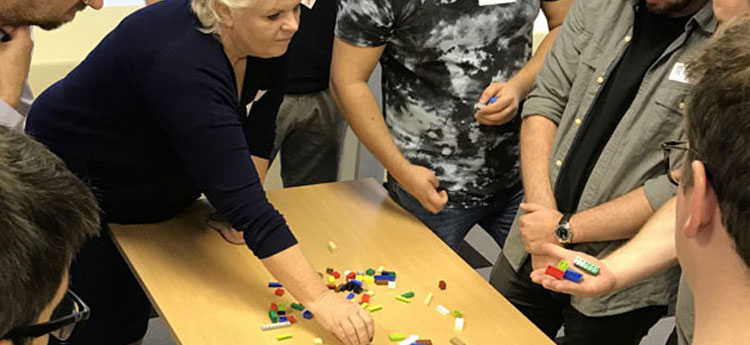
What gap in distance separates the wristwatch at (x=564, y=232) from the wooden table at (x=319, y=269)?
0.71 feet

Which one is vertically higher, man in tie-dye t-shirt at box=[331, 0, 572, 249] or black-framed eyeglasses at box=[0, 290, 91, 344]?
black-framed eyeglasses at box=[0, 290, 91, 344]

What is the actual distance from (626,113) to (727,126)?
102 centimetres

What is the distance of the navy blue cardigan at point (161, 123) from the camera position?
6.26 feet

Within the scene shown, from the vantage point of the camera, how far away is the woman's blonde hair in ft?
6.44

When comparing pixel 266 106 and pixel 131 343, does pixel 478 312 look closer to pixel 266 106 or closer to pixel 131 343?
pixel 266 106

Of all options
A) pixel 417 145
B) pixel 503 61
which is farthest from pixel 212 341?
pixel 503 61

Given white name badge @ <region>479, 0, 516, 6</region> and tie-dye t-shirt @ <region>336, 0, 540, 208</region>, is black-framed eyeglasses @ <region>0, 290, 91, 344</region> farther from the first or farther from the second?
white name badge @ <region>479, 0, 516, 6</region>

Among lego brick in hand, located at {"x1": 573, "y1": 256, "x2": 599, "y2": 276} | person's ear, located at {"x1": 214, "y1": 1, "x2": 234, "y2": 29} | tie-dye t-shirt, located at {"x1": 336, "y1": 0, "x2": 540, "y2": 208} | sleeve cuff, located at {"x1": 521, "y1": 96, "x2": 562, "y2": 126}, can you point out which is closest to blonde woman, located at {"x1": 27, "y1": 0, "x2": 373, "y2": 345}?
person's ear, located at {"x1": 214, "y1": 1, "x2": 234, "y2": 29}

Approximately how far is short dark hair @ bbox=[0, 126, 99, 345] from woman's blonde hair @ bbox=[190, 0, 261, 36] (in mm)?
896

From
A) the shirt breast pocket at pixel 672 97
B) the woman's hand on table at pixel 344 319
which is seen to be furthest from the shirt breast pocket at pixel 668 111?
the woman's hand on table at pixel 344 319

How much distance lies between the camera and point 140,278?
212cm

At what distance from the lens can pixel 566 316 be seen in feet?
7.66

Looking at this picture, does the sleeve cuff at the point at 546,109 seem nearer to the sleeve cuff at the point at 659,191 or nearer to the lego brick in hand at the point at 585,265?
the sleeve cuff at the point at 659,191

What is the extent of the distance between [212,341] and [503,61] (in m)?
1.19
